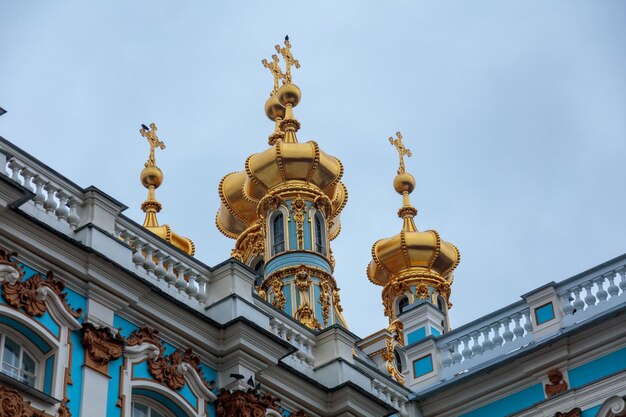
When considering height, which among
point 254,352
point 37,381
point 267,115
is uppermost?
point 267,115

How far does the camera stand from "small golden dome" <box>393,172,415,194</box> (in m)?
33.2

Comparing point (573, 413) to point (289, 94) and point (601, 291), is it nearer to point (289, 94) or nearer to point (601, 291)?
point (601, 291)

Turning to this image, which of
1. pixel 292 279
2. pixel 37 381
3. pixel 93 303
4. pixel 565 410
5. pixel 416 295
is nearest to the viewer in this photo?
pixel 37 381

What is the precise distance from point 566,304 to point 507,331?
0.95 metres

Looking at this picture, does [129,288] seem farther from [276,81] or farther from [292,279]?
[276,81]

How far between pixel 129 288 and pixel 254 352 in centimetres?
177

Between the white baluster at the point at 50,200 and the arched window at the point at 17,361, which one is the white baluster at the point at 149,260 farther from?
the arched window at the point at 17,361

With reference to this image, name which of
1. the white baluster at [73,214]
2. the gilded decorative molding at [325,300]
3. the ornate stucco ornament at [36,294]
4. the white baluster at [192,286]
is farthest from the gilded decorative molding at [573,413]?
the gilded decorative molding at [325,300]

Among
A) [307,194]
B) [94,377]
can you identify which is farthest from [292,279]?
[94,377]

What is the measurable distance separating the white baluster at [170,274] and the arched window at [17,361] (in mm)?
2355

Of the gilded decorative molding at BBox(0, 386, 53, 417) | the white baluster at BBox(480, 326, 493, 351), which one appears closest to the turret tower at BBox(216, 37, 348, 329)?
the white baluster at BBox(480, 326, 493, 351)

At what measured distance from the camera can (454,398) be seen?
59.7ft

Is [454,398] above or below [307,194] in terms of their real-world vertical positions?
below

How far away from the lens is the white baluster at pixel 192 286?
16109 millimetres
